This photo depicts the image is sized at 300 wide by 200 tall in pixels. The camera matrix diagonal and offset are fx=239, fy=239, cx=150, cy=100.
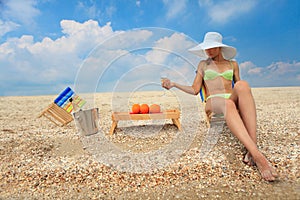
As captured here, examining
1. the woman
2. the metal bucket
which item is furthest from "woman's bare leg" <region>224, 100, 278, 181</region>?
the metal bucket

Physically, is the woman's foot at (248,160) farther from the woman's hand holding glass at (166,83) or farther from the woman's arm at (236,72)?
the woman's hand holding glass at (166,83)

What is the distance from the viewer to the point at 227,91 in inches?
165

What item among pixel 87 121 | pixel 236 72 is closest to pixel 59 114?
pixel 87 121

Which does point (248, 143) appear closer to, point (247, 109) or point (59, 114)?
point (247, 109)

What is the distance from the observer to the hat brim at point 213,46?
3916mm

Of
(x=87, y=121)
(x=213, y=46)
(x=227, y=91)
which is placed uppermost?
(x=213, y=46)

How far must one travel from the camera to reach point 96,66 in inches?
181

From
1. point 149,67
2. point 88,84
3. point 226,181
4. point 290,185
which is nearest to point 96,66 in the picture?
point 88,84

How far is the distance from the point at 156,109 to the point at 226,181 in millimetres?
2222

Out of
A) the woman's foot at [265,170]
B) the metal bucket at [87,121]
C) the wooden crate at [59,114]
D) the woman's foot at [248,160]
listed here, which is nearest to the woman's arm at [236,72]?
the woman's foot at [248,160]

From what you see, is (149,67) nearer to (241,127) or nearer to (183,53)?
(183,53)

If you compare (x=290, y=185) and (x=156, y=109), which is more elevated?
(x=156, y=109)

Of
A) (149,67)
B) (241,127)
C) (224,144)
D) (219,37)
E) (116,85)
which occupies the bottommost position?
(224,144)

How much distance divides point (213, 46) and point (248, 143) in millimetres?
1658
